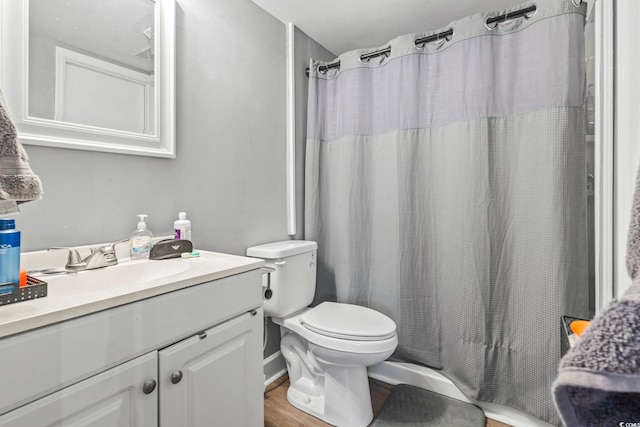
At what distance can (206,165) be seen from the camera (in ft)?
4.57

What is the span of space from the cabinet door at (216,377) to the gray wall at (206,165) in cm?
54

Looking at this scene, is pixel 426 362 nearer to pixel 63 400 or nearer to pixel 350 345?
pixel 350 345

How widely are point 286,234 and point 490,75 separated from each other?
136 centimetres

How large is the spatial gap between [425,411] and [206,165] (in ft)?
5.17

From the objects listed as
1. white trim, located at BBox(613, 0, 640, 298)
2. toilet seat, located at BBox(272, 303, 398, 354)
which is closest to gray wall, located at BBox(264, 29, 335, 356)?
toilet seat, located at BBox(272, 303, 398, 354)

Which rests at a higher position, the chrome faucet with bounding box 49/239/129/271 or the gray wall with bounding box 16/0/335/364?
the gray wall with bounding box 16/0/335/364

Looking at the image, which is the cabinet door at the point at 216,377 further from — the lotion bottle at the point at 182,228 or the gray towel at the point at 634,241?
the gray towel at the point at 634,241

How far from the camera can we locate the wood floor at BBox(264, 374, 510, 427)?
143 centimetres

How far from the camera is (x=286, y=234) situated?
187cm

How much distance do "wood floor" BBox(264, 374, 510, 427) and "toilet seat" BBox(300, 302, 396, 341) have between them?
45 cm

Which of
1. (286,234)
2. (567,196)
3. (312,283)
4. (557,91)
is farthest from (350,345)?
(557,91)

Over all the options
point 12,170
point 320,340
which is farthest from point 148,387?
point 320,340

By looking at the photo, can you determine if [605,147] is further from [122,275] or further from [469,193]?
[122,275]

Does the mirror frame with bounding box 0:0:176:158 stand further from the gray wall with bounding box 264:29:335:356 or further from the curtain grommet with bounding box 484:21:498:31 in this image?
the curtain grommet with bounding box 484:21:498:31
